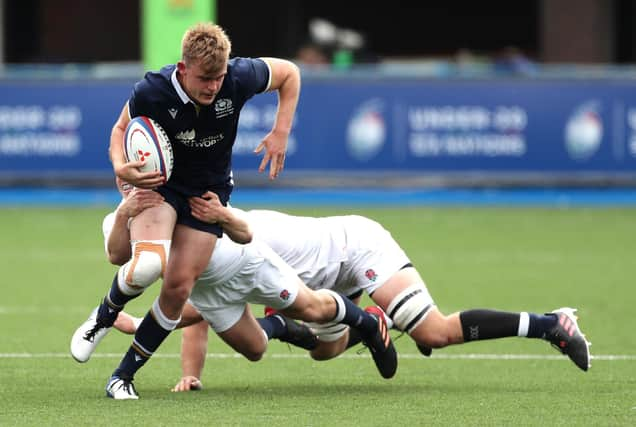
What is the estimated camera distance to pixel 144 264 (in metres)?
6.64

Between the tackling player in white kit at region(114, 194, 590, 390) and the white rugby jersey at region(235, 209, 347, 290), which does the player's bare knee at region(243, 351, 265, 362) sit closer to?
the tackling player in white kit at region(114, 194, 590, 390)

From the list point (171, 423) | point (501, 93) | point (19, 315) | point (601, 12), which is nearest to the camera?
point (171, 423)

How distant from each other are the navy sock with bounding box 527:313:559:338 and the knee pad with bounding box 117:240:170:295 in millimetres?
1873

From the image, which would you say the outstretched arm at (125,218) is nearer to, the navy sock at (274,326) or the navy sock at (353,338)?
the navy sock at (274,326)

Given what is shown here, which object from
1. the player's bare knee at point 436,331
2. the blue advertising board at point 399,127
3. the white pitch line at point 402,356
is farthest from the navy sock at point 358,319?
the blue advertising board at point 399,127

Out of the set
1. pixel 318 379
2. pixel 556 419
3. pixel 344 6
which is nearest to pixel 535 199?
pixel 318 379

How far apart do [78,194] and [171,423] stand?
42.3 feet

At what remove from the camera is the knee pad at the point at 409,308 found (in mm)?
7227

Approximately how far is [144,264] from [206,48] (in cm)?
103

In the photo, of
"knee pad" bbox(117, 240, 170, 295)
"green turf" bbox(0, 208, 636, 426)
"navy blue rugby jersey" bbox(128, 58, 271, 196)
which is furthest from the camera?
"navy blue rugby jersey" bbox(128, 58, 271, 196)

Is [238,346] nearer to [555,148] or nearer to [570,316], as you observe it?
[570,316]

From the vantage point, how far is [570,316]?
24.0ft

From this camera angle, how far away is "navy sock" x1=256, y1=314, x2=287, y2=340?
7.45m

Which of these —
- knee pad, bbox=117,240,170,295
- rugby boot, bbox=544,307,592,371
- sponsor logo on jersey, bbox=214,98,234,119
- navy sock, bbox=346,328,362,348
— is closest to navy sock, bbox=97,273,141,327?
knee pad, bbox=117,240,170,295
